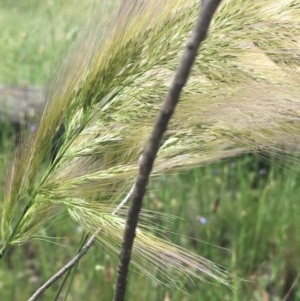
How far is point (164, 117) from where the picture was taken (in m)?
0.61

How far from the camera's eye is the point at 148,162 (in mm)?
638

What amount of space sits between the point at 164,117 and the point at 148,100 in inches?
7.4

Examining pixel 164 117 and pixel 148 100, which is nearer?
pixel 164 117

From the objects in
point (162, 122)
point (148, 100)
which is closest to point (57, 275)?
point (148, 100)

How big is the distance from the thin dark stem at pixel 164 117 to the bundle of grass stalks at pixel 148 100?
0.10 meters

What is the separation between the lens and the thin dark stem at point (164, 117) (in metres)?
0.59

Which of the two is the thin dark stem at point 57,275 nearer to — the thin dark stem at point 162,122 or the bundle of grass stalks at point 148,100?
the bundle of grass stalks at point 148,100

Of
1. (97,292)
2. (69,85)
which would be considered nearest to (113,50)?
(69,85)

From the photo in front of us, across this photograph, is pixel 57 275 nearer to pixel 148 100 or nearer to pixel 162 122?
pixel 148 100

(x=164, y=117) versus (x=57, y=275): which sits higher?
(x=164, y=117)

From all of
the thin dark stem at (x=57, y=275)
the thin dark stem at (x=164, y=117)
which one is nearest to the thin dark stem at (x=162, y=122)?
the thin dark stem at (x=164, y=117)

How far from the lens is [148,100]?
31.5 inches

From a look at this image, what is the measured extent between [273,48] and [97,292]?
1.02 m

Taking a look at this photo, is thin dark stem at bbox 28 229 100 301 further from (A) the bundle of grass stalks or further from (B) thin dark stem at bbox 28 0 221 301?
(B) thin dark stem at bbox 28 0 221 301
